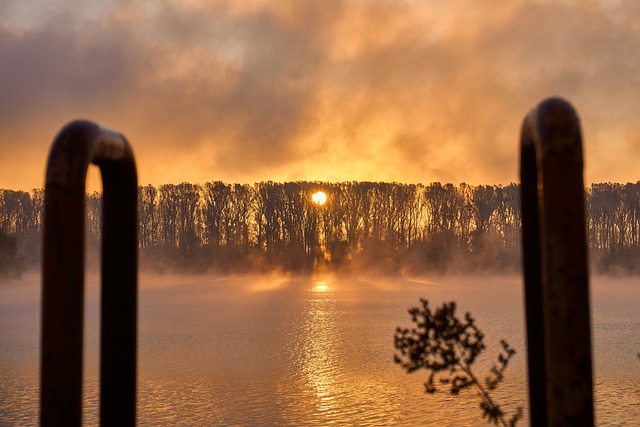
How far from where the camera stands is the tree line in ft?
152

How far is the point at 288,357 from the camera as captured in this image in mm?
13047

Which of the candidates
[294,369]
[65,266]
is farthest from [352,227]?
[65,266]

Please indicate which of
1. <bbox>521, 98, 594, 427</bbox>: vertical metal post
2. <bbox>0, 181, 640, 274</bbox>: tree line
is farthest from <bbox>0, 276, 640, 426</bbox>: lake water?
<bbox>0, 181, 640, 274</bbox>: tree line

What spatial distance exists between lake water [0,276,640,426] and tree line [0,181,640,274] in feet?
76.0

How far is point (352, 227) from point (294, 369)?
35468mm

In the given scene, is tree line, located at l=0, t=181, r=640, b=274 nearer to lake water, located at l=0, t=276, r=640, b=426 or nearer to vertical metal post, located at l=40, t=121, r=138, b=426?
lake water, located at l=0, t=276, r=640, b=426

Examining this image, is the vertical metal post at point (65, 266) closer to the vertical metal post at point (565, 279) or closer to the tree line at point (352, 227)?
the vertical metal post at point (565, 279)

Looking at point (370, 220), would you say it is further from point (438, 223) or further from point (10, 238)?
point (10, 238)

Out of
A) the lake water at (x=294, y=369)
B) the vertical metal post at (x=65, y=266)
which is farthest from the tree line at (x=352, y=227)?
the vertical metal post at (x=65, y=266)

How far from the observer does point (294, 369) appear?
38.9 feet

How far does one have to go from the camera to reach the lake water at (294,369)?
850cm

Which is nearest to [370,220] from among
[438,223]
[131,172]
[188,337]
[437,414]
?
[438,223]

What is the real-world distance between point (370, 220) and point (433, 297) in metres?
20.4

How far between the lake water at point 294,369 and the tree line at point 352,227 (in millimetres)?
23160
